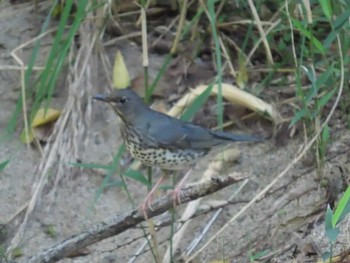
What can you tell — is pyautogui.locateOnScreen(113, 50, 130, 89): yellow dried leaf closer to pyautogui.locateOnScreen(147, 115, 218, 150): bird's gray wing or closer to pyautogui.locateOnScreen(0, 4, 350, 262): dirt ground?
pyautogui.locateOnScreen(0, 4, 350, 262): dirt ground

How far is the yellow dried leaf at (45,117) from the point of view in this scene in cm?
491

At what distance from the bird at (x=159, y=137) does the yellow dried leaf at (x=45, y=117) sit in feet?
2.27

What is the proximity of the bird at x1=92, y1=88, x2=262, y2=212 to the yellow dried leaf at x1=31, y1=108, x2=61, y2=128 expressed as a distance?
693 mm

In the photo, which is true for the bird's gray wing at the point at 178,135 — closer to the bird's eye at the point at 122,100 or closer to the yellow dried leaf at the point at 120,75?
the bird's eye at the point at 122,100

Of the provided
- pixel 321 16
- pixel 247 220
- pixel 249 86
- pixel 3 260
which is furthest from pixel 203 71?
pixel 3 260

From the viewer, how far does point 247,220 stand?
4.52 m

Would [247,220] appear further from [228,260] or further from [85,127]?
[85,127]

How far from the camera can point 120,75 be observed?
16.7 feet

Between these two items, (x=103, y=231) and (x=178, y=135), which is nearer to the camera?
(x=103, y=231)

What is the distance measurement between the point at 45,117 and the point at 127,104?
2.41 ft

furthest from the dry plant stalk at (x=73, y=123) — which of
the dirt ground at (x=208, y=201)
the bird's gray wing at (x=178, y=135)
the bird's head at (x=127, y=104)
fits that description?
the bird's gray wing at (x=178, y=135)

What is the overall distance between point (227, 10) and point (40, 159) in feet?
3.73

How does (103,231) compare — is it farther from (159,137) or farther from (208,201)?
(208,201)

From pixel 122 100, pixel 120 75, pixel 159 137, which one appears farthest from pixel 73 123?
pixel 159 137
